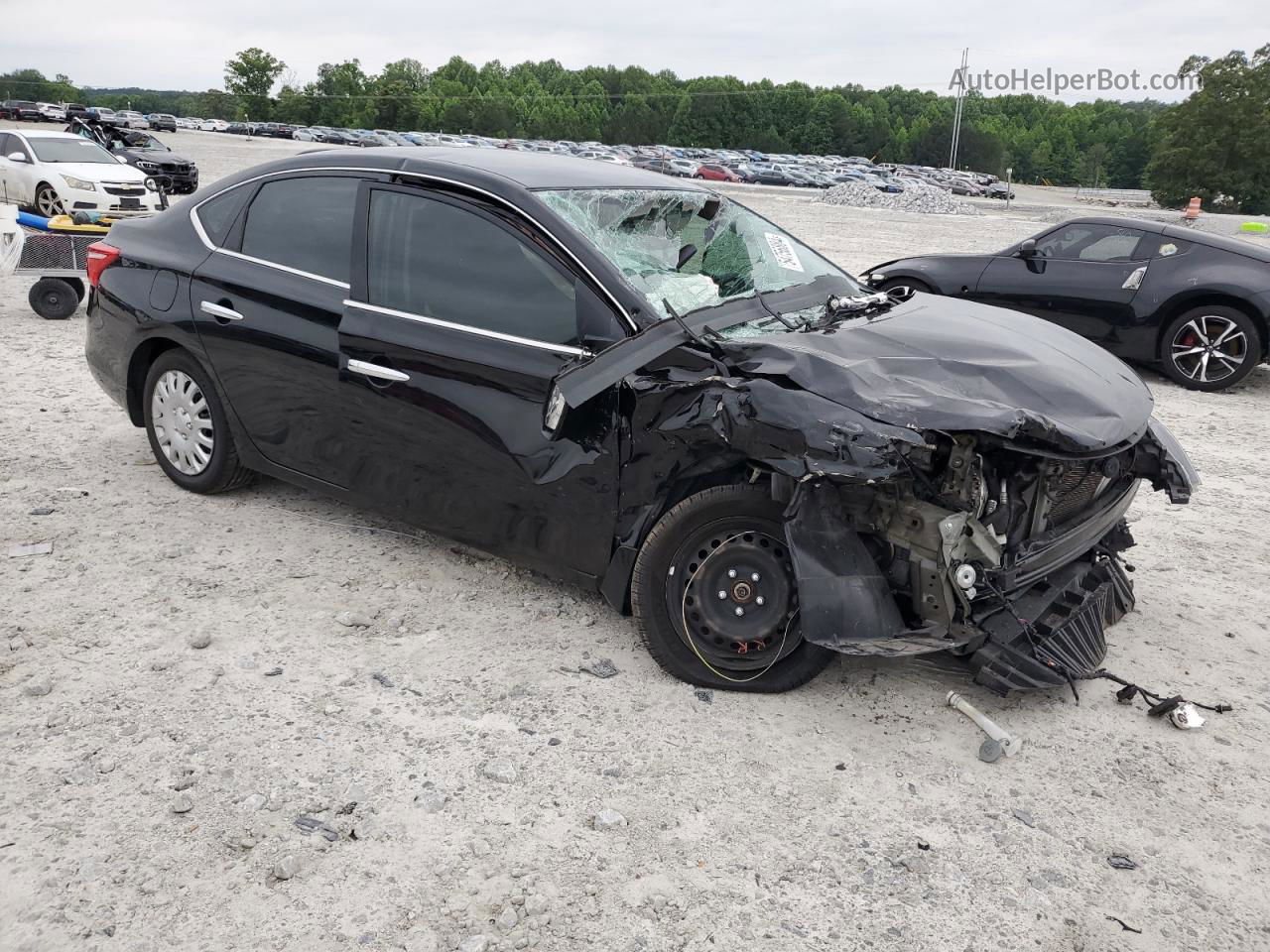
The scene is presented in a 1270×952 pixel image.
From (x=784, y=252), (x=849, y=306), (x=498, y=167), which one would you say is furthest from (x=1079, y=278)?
(x=498, y=167)

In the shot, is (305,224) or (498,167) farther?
(305,224)

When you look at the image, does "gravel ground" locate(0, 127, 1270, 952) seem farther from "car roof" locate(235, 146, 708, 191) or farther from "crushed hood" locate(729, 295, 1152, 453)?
"car roof" locate(235, 146, 708, 191)

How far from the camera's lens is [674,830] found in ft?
9.93

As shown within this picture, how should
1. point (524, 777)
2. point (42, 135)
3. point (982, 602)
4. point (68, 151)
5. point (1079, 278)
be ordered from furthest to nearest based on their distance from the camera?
point (42, 135) < point (68, 151) < point (1079, 278) < point (982, 602) < point (524, 777)

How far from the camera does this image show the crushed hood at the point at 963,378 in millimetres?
3279

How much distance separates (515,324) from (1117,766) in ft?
8.54

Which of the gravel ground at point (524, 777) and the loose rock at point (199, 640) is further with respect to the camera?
the loose rock at point (199, 640)

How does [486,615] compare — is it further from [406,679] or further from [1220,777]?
[1220,777]

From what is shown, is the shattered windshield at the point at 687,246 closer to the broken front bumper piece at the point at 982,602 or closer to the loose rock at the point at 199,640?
the broken front bumper piece at the point at 982,602

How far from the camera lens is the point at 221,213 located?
498cm

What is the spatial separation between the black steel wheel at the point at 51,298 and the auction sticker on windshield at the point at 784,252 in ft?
25.1

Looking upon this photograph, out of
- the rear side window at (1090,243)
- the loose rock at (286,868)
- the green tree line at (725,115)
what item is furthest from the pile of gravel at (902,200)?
the green tree line at (725,115)

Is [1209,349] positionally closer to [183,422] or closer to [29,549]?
[183,422]

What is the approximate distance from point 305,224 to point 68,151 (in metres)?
15.8
